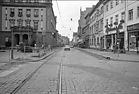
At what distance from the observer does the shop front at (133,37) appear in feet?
86.2

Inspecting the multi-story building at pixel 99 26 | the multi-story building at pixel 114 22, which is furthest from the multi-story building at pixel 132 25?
the multi-story building at pixel 99 26

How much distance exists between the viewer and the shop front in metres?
26.3

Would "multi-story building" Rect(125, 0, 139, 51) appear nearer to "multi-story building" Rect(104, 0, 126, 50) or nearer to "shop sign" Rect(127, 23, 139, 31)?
"shop sign" Rect(127, 23, 139, 31)

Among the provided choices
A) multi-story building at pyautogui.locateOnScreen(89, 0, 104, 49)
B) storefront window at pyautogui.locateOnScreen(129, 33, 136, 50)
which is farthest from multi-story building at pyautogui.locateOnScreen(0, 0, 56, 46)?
storefront window at pyautogui.locateOnScreen(129, 33, 136, 50)

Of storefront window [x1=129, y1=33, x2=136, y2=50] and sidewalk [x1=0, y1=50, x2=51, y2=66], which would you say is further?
storefront window [x1=129, y1=33, x2=136, y2=50]

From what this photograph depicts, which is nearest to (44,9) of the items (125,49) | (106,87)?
(125,49)

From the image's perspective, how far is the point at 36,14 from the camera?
61.5 metres

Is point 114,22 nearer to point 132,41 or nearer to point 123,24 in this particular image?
point 123,24

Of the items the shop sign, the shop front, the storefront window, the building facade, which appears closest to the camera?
the shop sign

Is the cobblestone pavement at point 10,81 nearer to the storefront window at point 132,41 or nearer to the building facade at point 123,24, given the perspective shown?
the building facade at point 123,24

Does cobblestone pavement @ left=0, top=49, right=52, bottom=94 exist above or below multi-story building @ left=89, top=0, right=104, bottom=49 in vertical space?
below

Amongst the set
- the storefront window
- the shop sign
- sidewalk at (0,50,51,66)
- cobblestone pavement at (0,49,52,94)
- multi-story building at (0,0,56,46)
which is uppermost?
multi-story building at (0,0,56,46)

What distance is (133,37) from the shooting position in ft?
89.9

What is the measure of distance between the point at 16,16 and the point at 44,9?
10262mm
